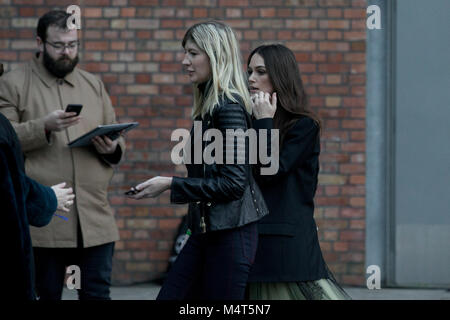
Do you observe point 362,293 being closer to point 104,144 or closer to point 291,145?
point 104,144

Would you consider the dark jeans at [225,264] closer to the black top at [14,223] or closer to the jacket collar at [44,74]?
the black top at [14,223]

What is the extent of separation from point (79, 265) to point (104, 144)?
0.69 m

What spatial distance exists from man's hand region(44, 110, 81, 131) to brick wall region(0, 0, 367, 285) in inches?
94.1

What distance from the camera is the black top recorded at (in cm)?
308

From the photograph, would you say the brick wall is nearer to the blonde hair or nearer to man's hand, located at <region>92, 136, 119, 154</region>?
man's hand, located at <region>92, 136, 119, 154</region>

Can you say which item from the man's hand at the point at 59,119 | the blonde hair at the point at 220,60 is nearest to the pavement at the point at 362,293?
the man's hand at the point at 59,119

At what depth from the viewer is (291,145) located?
394 centimetres

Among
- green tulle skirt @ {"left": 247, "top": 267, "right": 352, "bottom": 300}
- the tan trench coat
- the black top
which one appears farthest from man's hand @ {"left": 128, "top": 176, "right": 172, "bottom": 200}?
the tan trench coat

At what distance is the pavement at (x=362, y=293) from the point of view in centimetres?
649

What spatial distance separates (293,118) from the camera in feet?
13.3

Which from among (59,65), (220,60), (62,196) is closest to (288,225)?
(220,60)

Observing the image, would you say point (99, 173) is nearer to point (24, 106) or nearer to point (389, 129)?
point (24, 106)

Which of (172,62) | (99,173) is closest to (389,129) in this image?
(172,62)

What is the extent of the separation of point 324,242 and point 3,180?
13.5 feet
